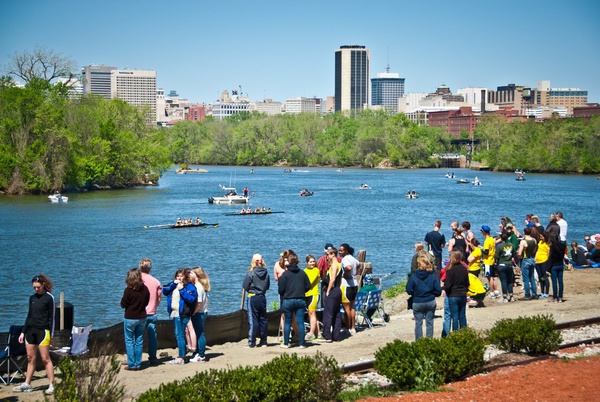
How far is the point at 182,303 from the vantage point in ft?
45.5

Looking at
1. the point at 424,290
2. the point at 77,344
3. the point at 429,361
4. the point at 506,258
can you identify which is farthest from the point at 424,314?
the point at 506,258

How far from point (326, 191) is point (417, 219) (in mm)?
35968

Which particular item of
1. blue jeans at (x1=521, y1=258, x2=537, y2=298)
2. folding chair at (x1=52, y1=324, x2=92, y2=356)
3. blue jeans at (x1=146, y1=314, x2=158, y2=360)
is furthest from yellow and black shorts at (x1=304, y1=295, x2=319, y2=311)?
blue jeans at (x1=521, y1=258, x2=537, y2=298)

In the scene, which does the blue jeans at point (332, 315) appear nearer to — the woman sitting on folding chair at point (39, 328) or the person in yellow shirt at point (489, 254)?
the person in yellow shirt at point (489, 254)

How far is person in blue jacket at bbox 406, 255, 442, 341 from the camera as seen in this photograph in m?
14.0

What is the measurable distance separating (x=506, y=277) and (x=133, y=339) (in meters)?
10.2

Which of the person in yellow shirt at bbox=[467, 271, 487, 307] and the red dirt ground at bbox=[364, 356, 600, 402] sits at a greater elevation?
the person in yellow shirt at bbox=[467, 271, 487, 307]

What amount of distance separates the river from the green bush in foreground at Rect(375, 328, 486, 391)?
1525 cm

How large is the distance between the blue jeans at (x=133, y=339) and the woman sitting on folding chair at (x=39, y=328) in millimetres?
1484

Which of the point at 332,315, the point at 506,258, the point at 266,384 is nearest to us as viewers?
the point at 266,384

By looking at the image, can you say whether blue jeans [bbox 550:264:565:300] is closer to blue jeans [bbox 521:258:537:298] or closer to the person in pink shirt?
blue jeans [bbox 521:258:537:298]

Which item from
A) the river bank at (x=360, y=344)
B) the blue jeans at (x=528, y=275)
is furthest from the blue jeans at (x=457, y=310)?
the blue jeans at (x=528, y=275)

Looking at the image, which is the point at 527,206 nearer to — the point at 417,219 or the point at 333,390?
the point at 417,219

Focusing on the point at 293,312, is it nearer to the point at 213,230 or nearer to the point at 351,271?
the point at 351,271
